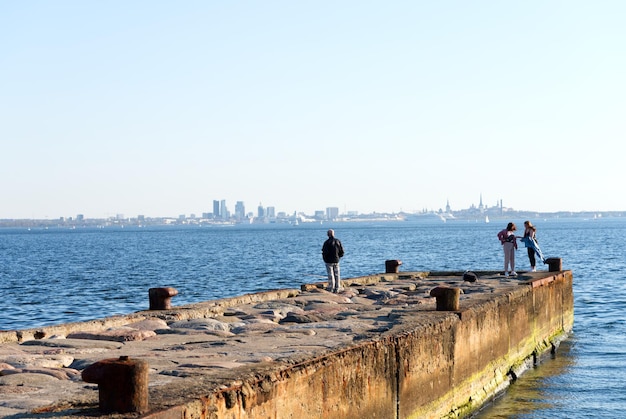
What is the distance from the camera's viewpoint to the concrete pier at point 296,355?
731cm

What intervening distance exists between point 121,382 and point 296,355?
2.86 metres

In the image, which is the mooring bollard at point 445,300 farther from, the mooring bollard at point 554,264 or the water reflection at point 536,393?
the mooring bollard at point 554,264

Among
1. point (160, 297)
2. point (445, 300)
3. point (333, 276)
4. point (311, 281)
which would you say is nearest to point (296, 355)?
point (445, 300)

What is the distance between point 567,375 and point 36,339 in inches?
371

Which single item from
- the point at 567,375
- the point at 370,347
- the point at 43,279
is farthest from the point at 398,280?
the point at 43,279

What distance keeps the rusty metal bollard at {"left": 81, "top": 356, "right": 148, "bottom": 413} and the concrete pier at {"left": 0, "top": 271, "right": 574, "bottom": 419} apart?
0.34 feet

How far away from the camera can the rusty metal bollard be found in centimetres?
618

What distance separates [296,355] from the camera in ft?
29.0

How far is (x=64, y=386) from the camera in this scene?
25.6ft

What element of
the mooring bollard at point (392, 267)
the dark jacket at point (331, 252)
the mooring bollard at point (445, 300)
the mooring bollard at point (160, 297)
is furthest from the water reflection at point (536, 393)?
the mooring bollard at point (392, 267)

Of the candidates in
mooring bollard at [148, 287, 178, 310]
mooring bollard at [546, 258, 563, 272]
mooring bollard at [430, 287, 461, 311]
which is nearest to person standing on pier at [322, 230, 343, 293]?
mooring bollard at [148, 287, 178, 310]

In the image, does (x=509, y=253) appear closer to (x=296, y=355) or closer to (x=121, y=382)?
(x=296, y=355)

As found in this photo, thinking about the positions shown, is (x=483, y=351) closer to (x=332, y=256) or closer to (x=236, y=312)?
(x=236, y=312)

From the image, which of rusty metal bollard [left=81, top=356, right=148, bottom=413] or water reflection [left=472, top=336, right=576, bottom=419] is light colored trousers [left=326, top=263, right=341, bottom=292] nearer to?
water reflection [left=472, top=336, right=576, bottom=419]
